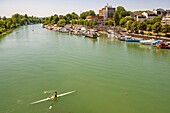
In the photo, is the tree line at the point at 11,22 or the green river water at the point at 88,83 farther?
the tree line at the point at 11,22

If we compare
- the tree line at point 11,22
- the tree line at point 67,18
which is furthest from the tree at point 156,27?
the tree line at point 67,18

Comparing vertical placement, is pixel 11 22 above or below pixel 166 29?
above

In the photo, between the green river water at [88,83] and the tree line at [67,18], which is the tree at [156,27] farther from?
the tree line at [67,18]

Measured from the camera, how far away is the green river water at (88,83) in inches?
393

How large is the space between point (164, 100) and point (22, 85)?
848 cm

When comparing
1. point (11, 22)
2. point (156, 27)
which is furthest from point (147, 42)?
point (11, 22)

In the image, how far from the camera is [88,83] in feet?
43.1

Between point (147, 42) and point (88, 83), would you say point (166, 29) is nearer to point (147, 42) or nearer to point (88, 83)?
point (147, 42)

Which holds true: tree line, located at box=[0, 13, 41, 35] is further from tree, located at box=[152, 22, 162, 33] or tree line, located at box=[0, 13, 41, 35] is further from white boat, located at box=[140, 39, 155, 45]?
tree, located at box=[152, 22, 162, 33]

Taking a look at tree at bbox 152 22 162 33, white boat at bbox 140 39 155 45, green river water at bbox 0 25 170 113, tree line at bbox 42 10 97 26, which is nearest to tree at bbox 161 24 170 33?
tree at bbox 152 22 162 33

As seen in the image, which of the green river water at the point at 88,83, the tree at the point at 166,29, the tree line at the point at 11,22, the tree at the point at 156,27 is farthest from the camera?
the tree line at the point at 11,22

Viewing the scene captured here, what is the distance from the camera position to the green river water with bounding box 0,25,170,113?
9.98m

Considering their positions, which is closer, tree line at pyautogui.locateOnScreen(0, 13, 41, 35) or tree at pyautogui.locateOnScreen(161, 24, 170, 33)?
tree at pyautogui.locateOnScreen(161, 24, 170, 33)

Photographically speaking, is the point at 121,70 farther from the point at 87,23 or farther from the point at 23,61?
the point at 87,23
